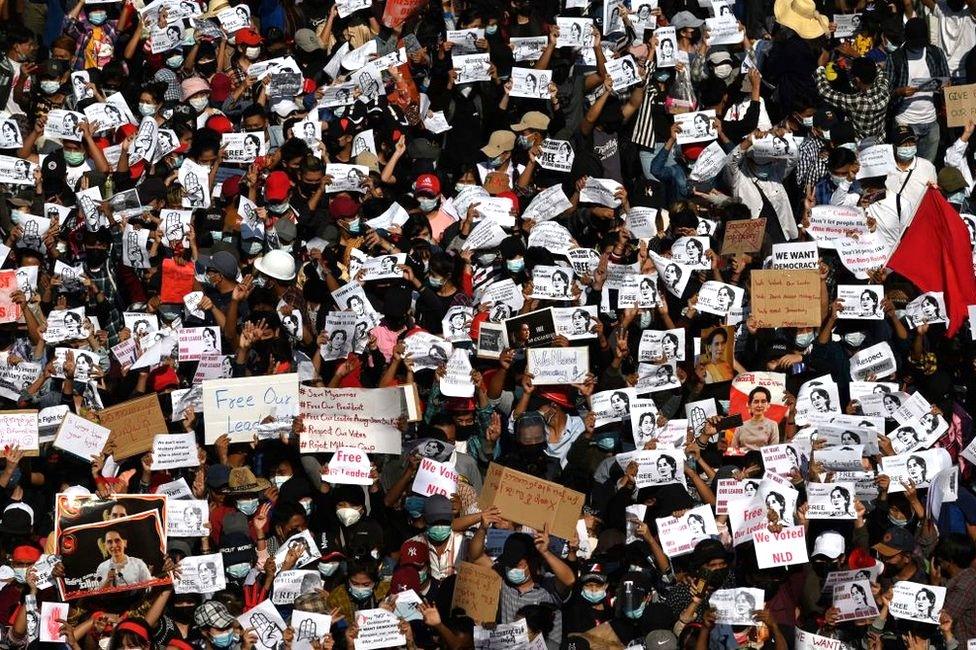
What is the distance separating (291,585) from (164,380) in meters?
1.94

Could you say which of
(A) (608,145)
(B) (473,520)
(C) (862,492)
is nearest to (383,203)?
(A) (608,145)

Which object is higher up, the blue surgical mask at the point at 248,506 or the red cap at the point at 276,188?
the red cap at the point at 276,188

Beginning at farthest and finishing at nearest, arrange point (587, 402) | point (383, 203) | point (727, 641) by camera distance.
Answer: point (383, 203) → point (587, 402) → point (727, 641)

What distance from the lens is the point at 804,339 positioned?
53.6ft

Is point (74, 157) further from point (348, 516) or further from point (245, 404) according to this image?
point (348, 516)

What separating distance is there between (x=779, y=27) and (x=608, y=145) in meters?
2.01

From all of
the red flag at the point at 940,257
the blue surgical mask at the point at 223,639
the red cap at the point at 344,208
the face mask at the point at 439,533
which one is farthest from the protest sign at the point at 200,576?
the red flag at the point at 940,257

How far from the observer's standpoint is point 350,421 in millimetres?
15422

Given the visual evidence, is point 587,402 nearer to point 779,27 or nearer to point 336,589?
point 336,589

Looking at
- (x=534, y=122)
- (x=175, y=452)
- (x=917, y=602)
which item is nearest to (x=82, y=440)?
(x=175, y=452)

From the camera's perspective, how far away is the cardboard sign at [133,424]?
15.5 metres

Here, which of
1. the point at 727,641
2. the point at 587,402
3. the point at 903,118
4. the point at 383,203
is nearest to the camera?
the point at 727,641

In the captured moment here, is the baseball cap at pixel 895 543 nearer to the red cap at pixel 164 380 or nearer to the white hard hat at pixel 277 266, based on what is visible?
the white hard hat at pixel 277 266

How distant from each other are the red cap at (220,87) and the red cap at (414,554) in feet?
14.8
